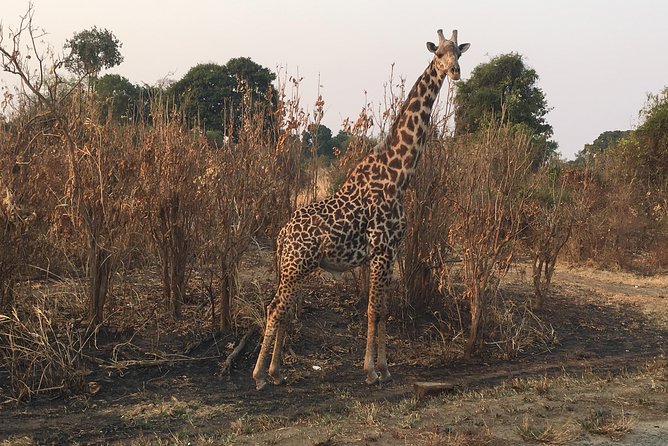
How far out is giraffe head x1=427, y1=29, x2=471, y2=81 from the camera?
6.04m

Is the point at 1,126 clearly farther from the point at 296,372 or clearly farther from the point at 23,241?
the point at 296,372

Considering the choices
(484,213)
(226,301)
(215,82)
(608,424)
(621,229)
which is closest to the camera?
(608,424)

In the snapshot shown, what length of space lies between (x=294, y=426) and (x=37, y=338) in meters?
2.63

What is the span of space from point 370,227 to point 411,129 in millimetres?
1147

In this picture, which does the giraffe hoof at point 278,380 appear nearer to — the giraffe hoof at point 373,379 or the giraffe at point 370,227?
the giraffe at point 370,227

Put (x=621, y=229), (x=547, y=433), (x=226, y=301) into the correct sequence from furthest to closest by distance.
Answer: (x=621, y=229) → (x=226, y=301) → (x=547, y=433)

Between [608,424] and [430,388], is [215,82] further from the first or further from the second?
[608,424]

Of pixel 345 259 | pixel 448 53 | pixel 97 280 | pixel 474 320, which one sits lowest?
pixel 474 320

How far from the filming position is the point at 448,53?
6.12m

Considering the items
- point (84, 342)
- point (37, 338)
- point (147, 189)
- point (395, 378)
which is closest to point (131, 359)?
point (84, 342)

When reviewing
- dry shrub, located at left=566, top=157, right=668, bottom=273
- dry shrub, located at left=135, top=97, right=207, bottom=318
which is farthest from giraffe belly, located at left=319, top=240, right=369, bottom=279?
dry shrub, located at left=566, top=157, right=668, bottom=273

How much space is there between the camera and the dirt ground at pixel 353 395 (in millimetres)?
4445

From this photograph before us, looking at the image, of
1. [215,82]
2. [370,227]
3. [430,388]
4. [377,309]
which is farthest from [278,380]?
[215,82]

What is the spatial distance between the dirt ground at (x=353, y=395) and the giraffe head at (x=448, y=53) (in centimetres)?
303
